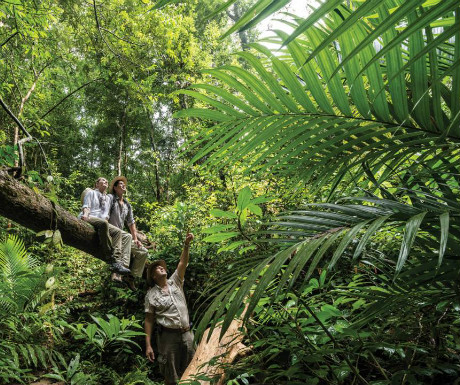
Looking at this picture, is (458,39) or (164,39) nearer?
(458,39)

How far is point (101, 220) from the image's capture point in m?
4.30

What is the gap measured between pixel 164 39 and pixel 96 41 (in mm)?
1372

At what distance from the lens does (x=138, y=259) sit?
5141 mm

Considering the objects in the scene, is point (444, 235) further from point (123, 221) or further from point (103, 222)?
point (123, 221)

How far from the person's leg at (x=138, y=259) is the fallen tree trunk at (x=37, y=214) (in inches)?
38.0

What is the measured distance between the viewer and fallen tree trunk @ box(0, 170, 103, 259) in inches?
121

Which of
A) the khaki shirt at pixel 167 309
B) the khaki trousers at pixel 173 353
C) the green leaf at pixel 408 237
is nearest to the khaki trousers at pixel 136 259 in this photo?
the khaki shirt at pixel 167 309

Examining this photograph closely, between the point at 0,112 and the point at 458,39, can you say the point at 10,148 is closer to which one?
the point at 458,39

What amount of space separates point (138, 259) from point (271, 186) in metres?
2.43

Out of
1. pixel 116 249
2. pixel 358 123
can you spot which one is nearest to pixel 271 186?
pixel 116 249

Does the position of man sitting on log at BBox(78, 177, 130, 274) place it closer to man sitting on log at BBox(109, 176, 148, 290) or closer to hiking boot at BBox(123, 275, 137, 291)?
man sitting on log at BBox(109, 176, 148, 290)

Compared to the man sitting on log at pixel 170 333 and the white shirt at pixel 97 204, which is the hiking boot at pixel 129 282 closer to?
the white shirt at pixel 97 204

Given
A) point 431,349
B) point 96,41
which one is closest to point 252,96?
point 431,349

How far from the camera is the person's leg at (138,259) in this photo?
5097 mm
